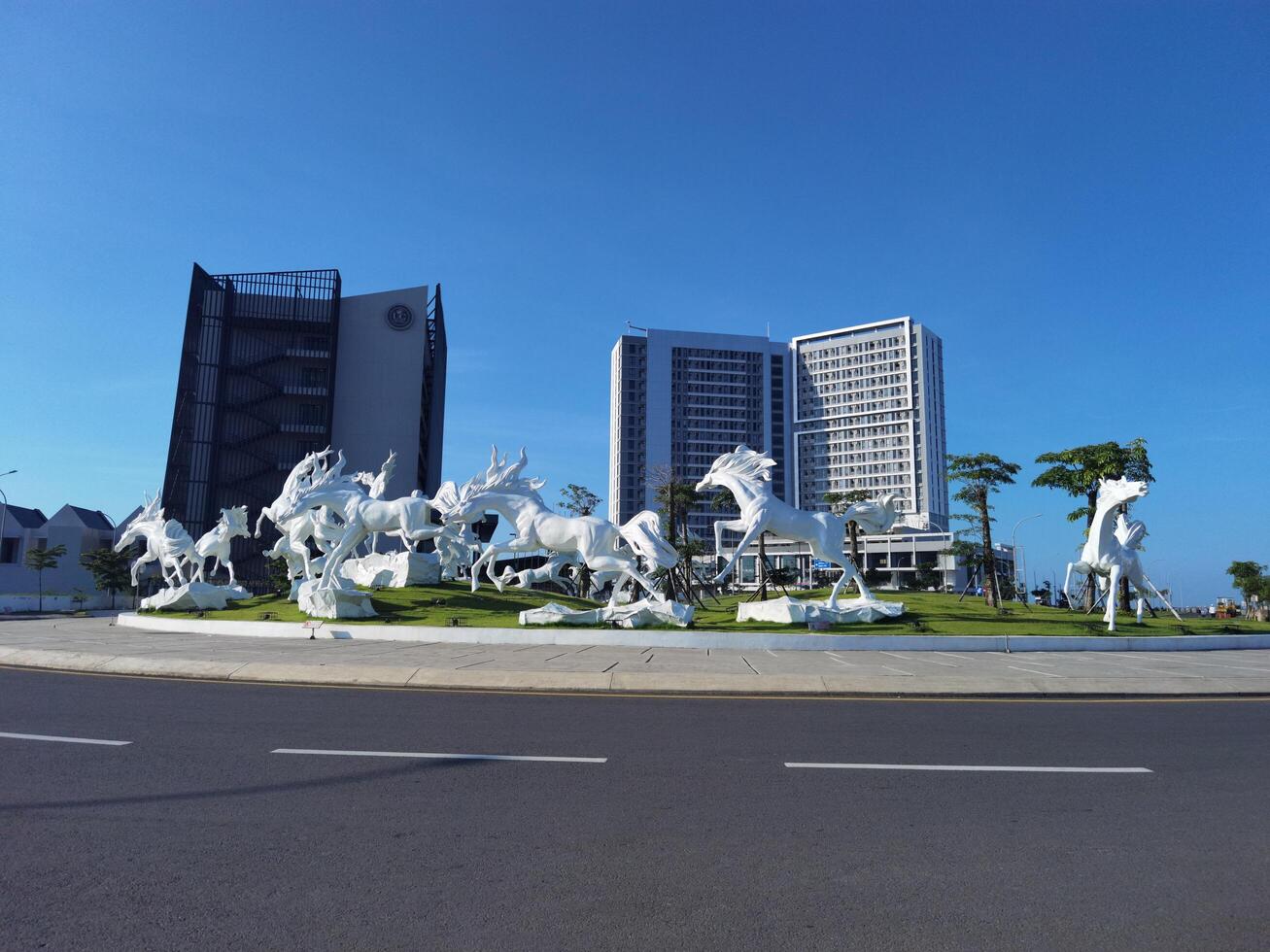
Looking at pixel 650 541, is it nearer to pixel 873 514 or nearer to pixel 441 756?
pixel 873 514

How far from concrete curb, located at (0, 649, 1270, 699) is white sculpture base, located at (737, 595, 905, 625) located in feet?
33.4

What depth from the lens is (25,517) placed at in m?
77.9

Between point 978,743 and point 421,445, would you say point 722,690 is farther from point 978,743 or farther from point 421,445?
point 421,445

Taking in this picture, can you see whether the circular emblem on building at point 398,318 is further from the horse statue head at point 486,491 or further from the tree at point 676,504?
the horse statue head at point 486,491

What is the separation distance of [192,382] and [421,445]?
24151mm

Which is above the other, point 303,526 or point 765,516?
point 765,516

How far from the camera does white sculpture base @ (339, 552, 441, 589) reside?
34625 millimetres

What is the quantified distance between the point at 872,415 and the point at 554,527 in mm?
140342

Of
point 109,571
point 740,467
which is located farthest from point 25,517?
point 740,467

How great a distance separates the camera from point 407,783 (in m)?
6.25

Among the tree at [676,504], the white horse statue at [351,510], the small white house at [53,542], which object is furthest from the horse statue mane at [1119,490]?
the small white house at [53,542]

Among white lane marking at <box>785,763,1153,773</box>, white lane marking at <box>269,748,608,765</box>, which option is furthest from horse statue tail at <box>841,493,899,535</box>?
white lane marking at <box>269,748,608,765</box>

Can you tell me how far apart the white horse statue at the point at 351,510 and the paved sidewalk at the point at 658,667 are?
19.9ft

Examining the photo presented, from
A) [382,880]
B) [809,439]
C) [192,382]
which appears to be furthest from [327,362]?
[809,439]
